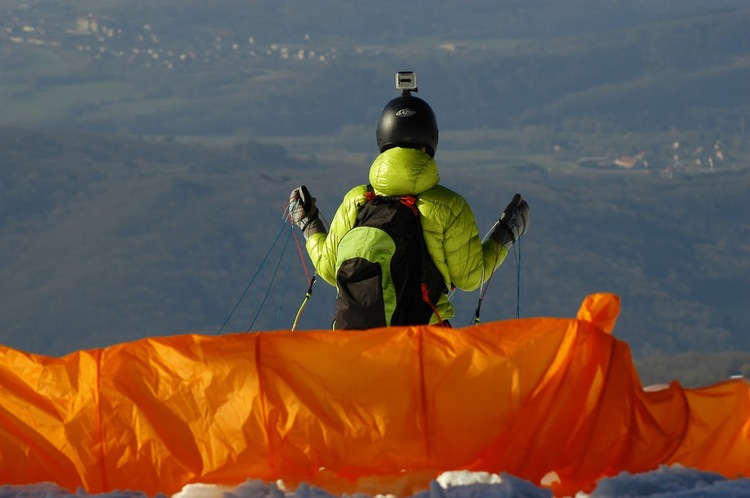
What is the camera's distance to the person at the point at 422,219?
325 inches

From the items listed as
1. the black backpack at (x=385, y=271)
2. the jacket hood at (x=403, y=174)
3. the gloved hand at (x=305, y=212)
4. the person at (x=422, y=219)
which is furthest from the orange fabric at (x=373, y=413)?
the gloved hand at (x=305, y=212)

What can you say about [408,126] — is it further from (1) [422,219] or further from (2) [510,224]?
(2) [510,224]

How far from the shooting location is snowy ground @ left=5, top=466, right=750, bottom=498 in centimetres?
594

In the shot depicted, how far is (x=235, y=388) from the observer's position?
22.1ft

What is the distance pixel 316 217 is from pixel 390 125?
0.81 meters

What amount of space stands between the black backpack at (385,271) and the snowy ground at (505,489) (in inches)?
69.2

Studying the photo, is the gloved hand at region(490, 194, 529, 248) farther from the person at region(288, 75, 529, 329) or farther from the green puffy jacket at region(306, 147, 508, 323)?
the green puffy jacket at region(306, 147, 508, 323)

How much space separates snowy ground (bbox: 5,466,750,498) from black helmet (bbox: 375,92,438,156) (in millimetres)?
2816

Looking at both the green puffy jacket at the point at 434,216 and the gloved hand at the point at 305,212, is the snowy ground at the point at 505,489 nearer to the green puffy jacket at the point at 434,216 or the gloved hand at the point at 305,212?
the green puffy jacket at the point at 434,216

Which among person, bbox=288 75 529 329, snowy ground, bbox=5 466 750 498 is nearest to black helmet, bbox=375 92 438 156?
person, bbox=288 75 529 329

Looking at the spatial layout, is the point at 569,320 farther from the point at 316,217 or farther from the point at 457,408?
the point at 316,217

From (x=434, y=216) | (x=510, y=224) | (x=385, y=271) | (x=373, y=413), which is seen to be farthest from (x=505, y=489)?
(x=510, y=224)

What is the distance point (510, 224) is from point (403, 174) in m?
0.92

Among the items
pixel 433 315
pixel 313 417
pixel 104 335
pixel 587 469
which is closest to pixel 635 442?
pixel 587 469
